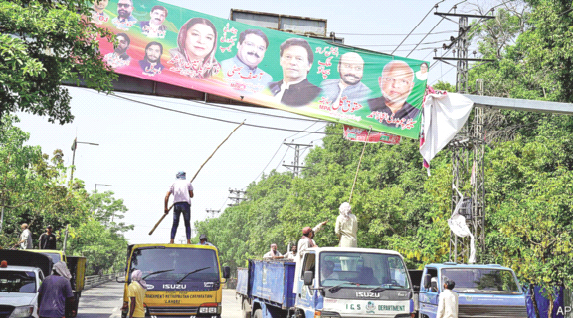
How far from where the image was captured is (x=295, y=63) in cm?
1588

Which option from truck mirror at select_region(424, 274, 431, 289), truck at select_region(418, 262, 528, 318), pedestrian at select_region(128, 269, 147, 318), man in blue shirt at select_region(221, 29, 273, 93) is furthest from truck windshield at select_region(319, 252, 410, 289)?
man in blue shirt at select_region(221, 29, 273, 93)

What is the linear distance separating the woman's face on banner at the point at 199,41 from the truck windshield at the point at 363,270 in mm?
6823

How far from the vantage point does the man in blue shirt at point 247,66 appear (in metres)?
15.5

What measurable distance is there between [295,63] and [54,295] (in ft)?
27.3

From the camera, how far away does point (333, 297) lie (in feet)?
33.0

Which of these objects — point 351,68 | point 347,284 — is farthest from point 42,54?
point 351,68

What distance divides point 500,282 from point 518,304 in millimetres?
653

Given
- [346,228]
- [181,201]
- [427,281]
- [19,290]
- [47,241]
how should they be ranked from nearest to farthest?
[19,290]
[346,228]
[181,201]
[427,281]
[47,241]

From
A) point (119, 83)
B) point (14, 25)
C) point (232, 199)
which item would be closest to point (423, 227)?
point (119, 83)

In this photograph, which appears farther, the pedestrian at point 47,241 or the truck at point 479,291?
the pedestrian at point 47,241

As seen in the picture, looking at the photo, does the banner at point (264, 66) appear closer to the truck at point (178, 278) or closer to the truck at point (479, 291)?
the truck at point (479, 291)

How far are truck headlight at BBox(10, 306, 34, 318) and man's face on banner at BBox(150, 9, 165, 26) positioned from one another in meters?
7.12

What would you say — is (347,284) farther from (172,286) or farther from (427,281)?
(427,281)

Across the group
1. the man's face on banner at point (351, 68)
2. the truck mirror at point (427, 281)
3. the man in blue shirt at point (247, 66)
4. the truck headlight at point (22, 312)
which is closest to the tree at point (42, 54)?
the truck headlight at point (22, 312)
